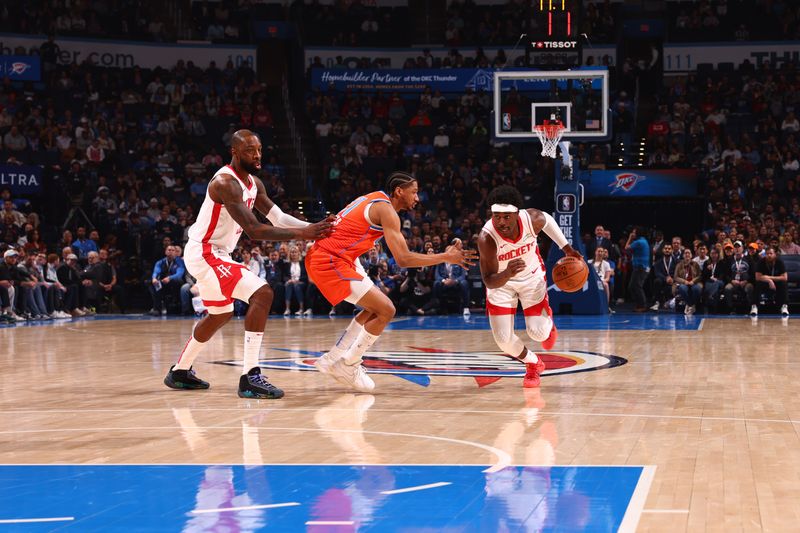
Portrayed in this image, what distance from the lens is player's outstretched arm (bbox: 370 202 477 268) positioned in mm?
7895

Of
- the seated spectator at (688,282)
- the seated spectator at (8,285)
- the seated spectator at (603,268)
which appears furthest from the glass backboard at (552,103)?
the seated spectator at (8,285)

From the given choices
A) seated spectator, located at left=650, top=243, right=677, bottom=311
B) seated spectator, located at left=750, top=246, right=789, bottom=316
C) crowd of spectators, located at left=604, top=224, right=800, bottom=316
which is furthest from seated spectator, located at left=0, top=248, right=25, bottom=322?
seated spectator, located at left=750, top=246, right=789, bottom=316

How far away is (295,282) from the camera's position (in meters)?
20.7

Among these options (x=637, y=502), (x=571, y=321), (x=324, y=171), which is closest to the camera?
(x=637, y=502)

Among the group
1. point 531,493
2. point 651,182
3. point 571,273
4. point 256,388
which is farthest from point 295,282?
point 531,493

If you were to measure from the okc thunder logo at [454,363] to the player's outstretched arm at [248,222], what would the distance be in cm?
184

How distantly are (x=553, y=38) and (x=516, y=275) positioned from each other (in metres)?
11.4

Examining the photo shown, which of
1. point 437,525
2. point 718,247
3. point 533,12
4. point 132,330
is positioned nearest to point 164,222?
point 132,330

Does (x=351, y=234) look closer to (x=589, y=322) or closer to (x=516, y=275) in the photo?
(x=516, y=275)

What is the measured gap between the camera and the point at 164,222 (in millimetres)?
22812

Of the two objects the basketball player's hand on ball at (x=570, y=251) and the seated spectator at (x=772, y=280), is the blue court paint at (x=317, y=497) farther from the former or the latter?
the seated spectator at (x=772, y=280)

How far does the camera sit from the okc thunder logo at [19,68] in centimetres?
2741

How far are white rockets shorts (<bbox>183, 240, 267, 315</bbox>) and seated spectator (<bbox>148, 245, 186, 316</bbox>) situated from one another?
1230cm

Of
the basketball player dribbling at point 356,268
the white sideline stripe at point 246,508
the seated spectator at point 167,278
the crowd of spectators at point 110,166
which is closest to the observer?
the white sideline stripe at point 246,508
